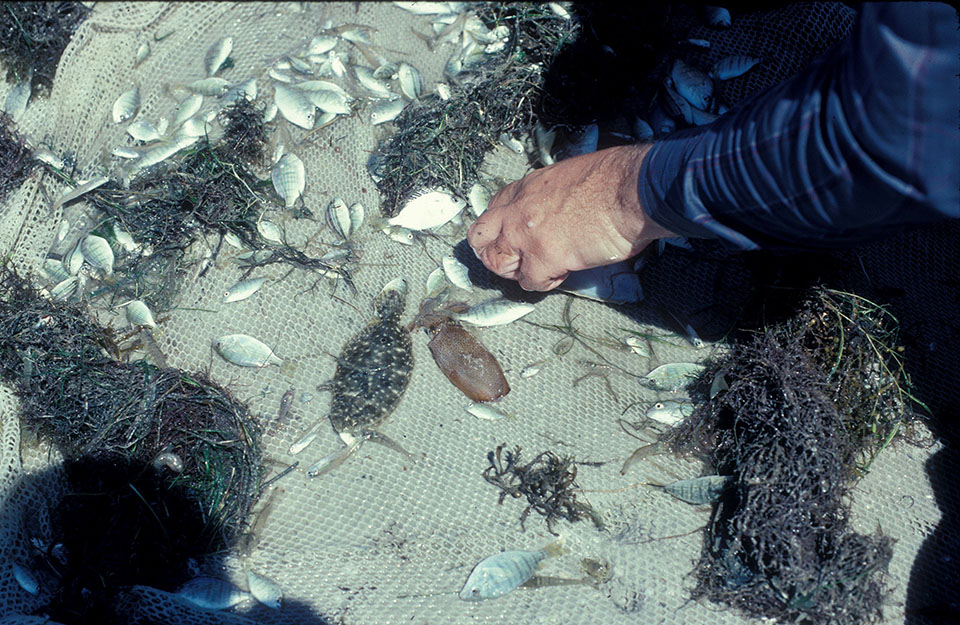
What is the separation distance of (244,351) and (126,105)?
143cm

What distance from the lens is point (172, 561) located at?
2.39 metres

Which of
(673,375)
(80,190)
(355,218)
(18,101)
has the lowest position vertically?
(673,375)

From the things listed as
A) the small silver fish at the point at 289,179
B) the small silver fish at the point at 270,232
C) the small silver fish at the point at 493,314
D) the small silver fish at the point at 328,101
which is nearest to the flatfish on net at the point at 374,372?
the small silver fish at the point at 493,314

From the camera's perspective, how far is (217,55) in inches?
129

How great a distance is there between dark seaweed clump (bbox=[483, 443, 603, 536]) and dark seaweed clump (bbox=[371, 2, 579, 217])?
1256mm

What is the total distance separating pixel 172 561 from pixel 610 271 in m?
2.11

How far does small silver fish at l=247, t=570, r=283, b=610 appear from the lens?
239 centimetres

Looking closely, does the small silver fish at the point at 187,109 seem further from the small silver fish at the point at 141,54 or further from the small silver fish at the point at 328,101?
the small silver fish at the point at 328,101

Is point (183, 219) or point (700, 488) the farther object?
point (183, 219)

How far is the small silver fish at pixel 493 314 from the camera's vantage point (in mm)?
2840

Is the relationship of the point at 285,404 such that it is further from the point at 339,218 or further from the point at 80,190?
the point at 80,190

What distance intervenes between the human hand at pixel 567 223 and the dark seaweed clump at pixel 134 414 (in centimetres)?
124

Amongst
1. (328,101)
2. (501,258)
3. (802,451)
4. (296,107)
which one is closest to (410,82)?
(328,101)

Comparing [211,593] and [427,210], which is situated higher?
[427,210]
